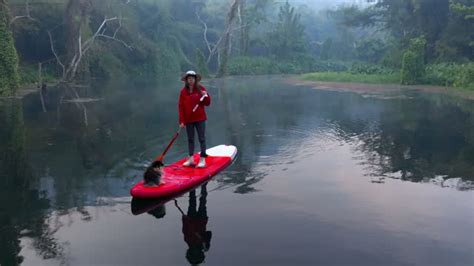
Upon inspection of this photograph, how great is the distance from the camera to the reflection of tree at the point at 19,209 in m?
4.72

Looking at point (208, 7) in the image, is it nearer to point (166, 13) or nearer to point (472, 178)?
point (166, 13)

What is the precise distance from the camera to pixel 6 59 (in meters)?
18.7

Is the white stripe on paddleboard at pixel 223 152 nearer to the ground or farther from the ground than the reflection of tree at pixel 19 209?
farther from the ground

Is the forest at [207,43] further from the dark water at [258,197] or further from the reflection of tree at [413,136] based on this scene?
the dark water at [258,197]

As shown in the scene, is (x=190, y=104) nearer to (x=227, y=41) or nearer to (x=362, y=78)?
(x=362, y=78)

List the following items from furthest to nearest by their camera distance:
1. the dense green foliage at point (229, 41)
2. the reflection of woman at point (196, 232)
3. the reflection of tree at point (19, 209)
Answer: the dense green foliage at point (229, 41) → the reflection of tree at point (19, 209) → the reflection of woman at point (196, 232)

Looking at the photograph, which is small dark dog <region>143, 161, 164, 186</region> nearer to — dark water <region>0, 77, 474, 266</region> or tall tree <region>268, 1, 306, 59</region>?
dark water <region>0, 77, 474, 266</region>

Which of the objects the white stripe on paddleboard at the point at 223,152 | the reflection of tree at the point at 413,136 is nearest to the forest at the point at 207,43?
the reflection of tree at the point at 413,136

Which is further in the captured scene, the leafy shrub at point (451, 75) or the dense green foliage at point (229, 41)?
the dense green foliage at point (229, 41)

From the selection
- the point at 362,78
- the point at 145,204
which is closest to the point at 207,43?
the point at 362,78

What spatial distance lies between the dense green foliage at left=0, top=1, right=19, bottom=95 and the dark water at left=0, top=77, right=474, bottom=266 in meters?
6.77

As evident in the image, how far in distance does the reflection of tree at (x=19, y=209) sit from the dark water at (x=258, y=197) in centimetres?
2

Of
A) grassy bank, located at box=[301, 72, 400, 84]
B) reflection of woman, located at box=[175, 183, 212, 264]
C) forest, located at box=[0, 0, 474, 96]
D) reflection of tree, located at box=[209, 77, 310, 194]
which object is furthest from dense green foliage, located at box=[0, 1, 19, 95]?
grassy bank, located at box=[301, 72, 400, 84]

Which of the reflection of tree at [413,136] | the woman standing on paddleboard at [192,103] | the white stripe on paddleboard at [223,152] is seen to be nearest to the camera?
the woman standing on paddleboard at [192,103]
